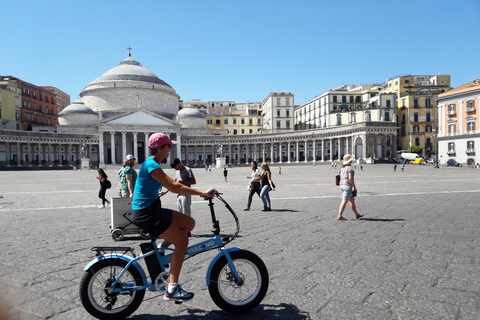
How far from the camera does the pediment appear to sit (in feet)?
229

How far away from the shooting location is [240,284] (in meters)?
3.79

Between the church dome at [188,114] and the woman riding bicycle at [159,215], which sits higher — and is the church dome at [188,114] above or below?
above

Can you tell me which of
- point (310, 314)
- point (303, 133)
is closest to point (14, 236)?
point (310, 314)

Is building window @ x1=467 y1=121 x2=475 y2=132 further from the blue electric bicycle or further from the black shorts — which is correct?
the black shorts

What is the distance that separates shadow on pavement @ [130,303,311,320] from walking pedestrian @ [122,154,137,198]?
16.3ft

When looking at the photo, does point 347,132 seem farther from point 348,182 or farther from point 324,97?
point 348,182

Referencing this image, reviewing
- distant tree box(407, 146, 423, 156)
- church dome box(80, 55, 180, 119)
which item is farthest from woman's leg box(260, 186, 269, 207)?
church dome box(80, 55, 180, 119)

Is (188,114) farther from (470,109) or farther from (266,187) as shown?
(266,187)

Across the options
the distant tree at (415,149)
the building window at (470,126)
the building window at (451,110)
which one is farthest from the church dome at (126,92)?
the building window at (470,126)

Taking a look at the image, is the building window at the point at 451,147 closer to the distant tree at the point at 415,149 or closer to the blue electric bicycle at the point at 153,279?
the distant tree at the point at 415,149

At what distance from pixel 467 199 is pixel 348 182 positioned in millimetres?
6812

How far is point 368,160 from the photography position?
5741 cm

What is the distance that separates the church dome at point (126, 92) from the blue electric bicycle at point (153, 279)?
2845 inches

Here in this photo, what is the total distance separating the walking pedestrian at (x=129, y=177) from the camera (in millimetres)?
8488
